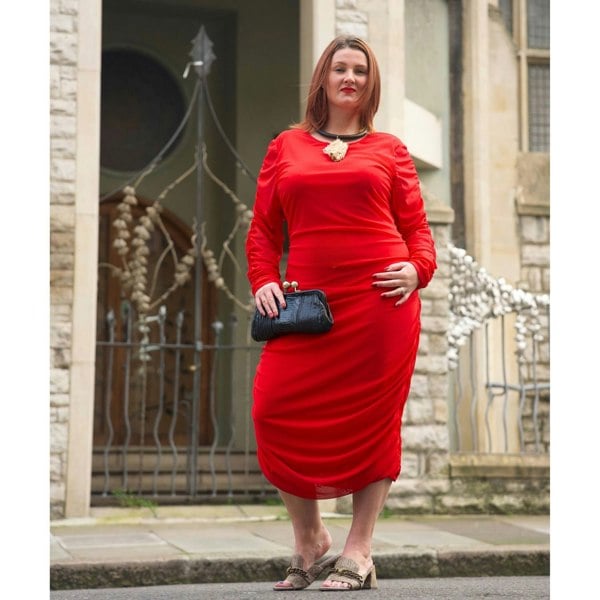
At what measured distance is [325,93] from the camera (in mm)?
4625

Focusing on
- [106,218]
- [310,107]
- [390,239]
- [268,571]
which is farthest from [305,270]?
[106,218]

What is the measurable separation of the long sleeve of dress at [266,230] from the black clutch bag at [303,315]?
0.20m

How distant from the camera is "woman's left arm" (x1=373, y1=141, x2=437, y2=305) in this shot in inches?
175

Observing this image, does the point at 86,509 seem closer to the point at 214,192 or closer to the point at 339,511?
the point at 339,511

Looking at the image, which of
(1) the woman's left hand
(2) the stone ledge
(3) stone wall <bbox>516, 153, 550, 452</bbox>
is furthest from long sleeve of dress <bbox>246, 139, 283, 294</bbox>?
(3) stone wall <bbox>516, 153, 550, 452</bbox>

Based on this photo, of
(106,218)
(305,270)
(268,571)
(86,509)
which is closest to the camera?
(305,270)

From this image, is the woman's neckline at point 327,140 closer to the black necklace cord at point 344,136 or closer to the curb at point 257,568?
the black necklace cord at point 344,136

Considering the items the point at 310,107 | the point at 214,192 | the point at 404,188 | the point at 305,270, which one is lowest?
the point at 305,270

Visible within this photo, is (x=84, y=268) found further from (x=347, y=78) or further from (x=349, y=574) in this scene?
(x=349, y=574)

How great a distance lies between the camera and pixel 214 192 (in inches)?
514

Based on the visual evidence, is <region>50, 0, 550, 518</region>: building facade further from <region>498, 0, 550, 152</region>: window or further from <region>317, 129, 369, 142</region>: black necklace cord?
<region>317, 129, 369, 142</region>: black necklace cord

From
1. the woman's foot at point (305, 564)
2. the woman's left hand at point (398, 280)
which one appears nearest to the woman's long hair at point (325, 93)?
the woman's left hand at point (398, 280)

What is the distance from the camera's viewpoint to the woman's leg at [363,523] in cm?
443
